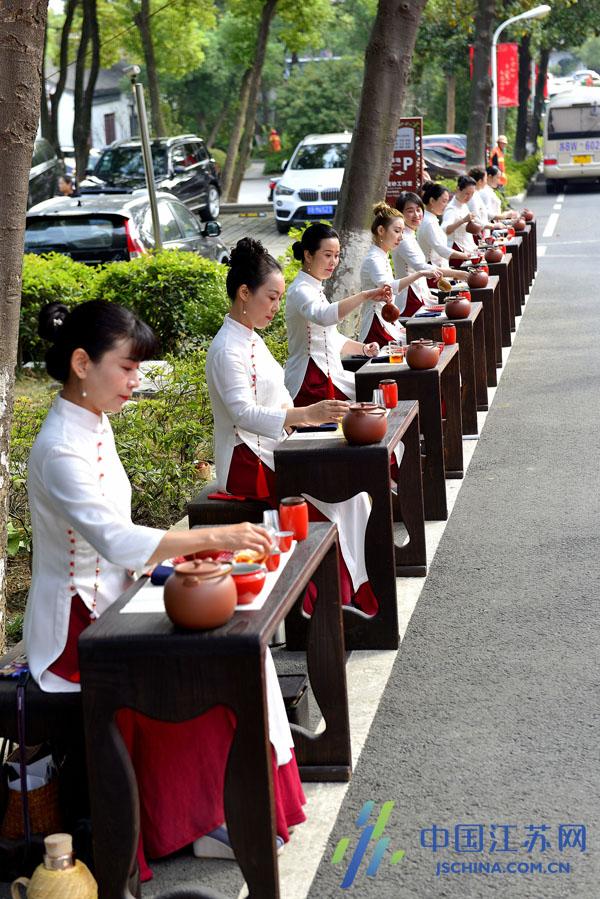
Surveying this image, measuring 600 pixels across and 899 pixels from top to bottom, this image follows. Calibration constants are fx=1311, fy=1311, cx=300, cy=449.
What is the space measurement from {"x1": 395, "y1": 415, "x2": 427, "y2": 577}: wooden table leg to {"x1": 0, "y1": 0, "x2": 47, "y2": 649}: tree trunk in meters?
2.12

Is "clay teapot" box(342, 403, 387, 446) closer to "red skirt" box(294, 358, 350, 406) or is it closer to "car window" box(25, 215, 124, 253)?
"red skirt" box(294, 358, 350, 406)

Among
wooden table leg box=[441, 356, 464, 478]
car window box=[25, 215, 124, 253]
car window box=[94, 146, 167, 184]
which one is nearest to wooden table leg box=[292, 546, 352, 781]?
wooden table leg box=[441, 356, 464, 478]

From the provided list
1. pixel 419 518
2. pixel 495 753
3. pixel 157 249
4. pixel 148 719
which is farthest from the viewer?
pixel 157 249

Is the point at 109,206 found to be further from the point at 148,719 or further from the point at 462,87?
the point at 462,87

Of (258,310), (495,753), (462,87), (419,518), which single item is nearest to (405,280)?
(419,518)

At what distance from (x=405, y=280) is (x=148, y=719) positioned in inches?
250

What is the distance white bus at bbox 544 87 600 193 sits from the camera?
37062 mm

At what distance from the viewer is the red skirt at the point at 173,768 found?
3.84 meters

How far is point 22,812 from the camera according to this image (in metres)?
3.87

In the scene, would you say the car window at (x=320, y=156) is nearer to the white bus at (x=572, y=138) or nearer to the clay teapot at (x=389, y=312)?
the white bus at (x=572, y=138)

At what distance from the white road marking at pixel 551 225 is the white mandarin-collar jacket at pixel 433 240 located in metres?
13.9

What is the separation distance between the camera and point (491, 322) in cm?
1112

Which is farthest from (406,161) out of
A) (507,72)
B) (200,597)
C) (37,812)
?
(507,72)

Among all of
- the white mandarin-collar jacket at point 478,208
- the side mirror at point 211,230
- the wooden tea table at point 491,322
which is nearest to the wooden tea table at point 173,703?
the wooden tea table at point 491,322
